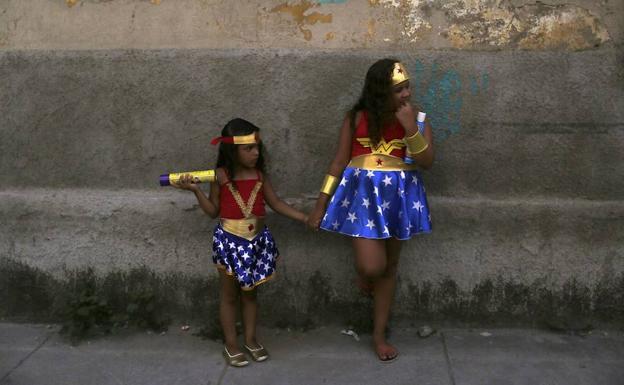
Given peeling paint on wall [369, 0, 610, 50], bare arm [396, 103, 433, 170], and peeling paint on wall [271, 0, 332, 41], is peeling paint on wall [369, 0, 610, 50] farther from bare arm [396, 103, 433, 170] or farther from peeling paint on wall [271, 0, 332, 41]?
bare arm [396, 103, 433, 170]

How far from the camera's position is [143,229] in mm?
3941

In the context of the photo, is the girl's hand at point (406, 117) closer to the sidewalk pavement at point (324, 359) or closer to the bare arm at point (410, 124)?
the bare arm at point (410, 124)

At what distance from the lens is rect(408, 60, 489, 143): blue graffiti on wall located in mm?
3715

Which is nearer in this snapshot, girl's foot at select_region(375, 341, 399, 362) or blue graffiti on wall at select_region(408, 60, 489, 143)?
girl's foot at select_region(375, 341, 399, 362)

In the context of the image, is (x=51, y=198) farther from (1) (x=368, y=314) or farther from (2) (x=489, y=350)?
(2) (x=489, y=350)

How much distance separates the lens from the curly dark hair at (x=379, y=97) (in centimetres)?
330

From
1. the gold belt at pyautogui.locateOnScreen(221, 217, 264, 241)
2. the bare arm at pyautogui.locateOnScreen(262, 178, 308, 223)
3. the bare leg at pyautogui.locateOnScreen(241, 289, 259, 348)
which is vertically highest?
the bare arm at pyautogui.locateOnScreen(262, 178, 308, 223)

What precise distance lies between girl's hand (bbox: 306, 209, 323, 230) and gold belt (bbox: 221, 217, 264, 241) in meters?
0.29

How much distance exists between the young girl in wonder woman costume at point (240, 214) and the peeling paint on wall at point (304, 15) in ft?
2.43

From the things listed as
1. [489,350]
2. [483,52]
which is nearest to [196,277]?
[489,350]

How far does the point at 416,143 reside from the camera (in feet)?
10.6

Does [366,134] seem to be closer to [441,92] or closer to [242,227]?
[441,92]

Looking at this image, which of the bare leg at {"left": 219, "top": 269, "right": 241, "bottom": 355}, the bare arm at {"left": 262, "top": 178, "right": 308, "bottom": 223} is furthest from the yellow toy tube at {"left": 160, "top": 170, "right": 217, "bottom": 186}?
the bare leg at {"left": 219, "top": 269, "right": 241, "bottom": 355}

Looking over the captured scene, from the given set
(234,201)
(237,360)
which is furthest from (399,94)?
(237,360)
